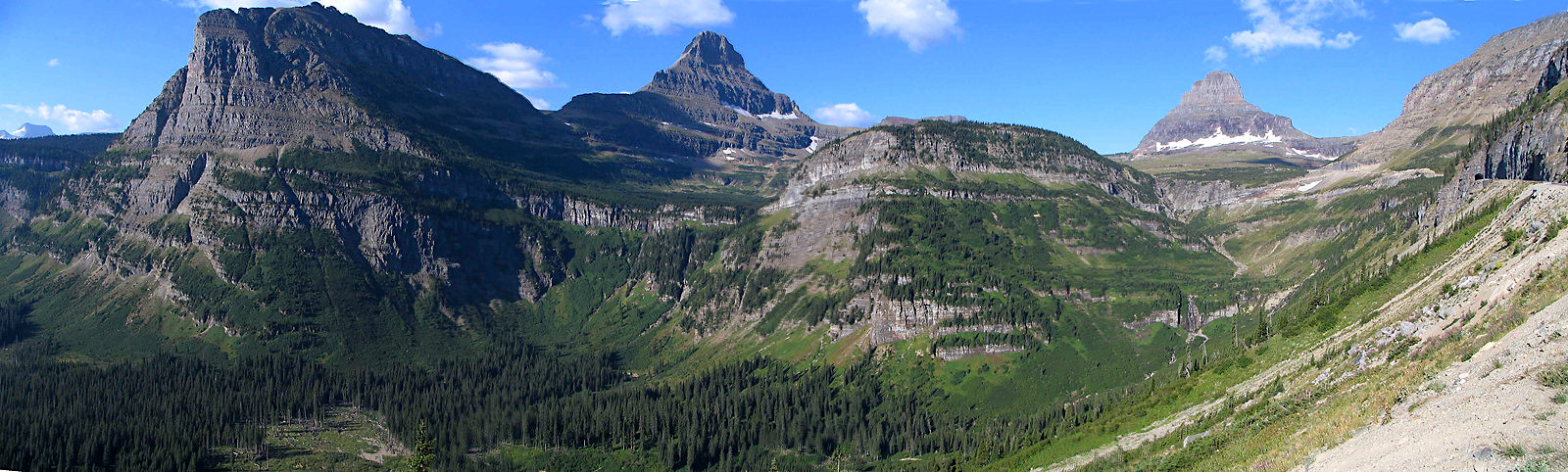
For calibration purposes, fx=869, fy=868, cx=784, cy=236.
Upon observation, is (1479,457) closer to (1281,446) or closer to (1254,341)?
(1281,446)

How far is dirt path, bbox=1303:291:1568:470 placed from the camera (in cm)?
3825

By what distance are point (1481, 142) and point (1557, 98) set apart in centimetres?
3189

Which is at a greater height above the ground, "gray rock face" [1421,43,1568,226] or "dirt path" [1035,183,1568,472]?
"gray rock face" [1421,43,1568,226]

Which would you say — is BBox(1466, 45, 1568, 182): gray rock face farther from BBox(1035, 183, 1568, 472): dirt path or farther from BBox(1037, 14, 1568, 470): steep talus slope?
BBox(1035, 183, 1568, 472): dirt path

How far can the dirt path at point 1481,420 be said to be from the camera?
38250 millimetres

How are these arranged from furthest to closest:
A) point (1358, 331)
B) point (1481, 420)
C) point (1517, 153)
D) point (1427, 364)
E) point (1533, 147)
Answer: point (1517, 153) < point (1533, 147) < point (1358, 331) < point (1427, 364) < point (1481, 420)

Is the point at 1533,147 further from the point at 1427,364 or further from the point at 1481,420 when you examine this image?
the point at 1481,420

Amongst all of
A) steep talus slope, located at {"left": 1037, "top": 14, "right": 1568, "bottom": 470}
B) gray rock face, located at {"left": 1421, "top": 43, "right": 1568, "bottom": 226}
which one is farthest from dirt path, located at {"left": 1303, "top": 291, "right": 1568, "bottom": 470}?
gray rock face, located at {"left": 1421, "top": 43, "right": 1568, "bottom": 226}

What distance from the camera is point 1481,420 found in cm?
4244

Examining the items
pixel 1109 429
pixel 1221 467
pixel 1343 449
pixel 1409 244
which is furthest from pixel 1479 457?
pixel 1409 244

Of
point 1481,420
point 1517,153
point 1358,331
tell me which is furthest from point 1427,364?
point 1517,153

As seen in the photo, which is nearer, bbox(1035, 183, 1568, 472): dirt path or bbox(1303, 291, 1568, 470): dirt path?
bbox(1303, 291, 1568, 470): dirt path

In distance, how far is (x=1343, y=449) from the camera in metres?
47.5

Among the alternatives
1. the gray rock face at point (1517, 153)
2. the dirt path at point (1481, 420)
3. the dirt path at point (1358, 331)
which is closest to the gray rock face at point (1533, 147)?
the gray rock face at point (1517, 153)
